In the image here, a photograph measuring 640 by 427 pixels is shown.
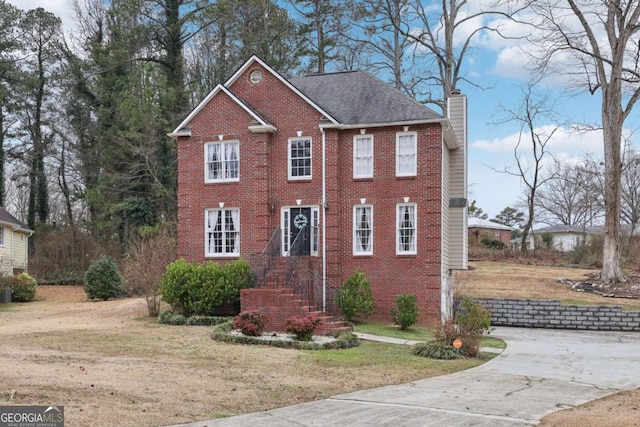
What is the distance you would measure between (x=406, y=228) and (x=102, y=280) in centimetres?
1578

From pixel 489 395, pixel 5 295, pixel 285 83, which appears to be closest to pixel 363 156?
pixel 285 83

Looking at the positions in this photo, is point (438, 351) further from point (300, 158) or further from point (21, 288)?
point (21, 288)

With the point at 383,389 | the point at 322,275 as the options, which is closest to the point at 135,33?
the point at 322,275

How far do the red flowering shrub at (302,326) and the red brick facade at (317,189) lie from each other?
5999mm

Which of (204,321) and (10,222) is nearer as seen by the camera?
(204,321)

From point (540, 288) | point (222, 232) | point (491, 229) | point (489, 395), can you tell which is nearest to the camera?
point (489, 395)

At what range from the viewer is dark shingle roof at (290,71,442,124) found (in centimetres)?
2292

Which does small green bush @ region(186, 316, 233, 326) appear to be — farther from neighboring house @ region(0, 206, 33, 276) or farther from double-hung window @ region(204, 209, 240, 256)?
neighboring house @ region(0, 206, 33, 276)

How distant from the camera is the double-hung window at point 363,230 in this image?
23078 millimetres

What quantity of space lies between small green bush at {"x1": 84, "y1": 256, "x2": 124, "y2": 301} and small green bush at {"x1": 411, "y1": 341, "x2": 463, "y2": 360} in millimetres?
19698

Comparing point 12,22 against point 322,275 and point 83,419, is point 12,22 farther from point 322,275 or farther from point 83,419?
point 83,419

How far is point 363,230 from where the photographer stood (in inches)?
912

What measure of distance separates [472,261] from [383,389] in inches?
1193

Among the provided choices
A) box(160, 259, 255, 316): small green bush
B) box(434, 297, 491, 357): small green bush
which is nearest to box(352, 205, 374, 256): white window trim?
box(160, 259, 255, 316): small green bush
